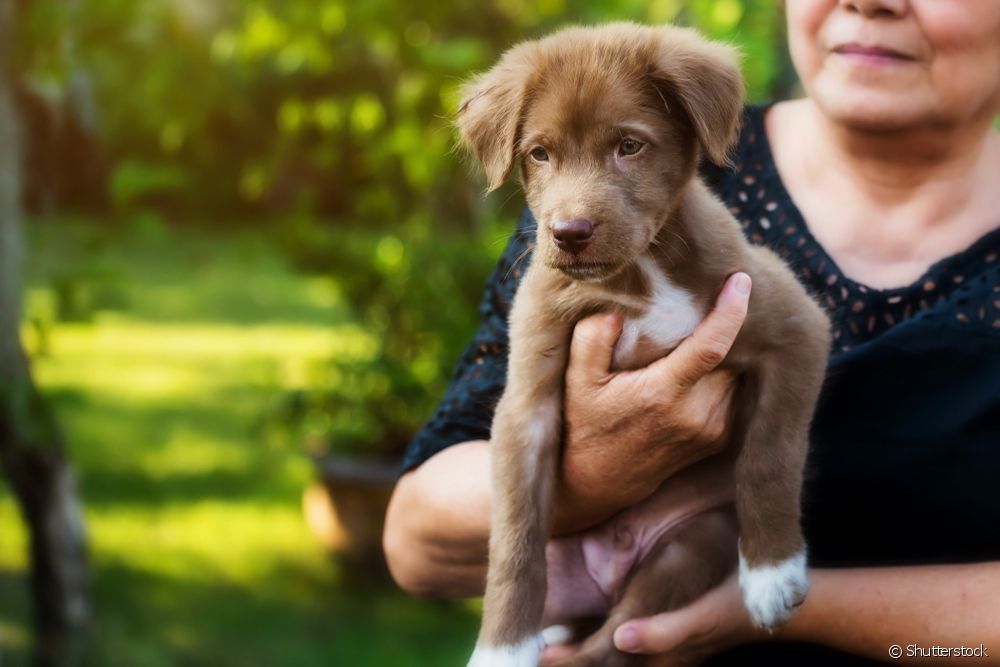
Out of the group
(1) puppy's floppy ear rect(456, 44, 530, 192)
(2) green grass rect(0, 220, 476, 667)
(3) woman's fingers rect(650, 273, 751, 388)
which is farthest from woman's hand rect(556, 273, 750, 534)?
(2) green grass rect(0, 220, 476, 667)

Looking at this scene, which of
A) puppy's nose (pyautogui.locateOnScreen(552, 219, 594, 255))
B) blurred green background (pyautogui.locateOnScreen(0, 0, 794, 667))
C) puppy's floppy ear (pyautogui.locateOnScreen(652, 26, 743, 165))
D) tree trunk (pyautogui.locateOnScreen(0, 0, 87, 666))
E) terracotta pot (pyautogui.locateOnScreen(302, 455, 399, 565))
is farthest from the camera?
terracotta pot (pyautogui.locateOnScreen(302, 455, 399, 565))

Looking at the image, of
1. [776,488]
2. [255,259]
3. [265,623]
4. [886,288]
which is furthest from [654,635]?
[255,259]

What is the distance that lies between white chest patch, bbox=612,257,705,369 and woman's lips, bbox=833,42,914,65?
0.69m

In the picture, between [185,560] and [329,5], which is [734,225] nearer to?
[329,5]

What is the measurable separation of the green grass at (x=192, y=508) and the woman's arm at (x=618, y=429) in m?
2.43

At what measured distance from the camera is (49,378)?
8898 millimetres

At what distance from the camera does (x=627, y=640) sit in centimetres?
245

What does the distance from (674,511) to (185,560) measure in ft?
15.5

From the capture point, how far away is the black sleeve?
2.89m

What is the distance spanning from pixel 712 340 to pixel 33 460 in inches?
147

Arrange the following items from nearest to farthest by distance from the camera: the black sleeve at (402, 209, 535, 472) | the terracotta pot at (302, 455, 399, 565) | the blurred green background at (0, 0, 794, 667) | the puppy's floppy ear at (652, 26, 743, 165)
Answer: the puppy's floppy ear at (652, 26, 743, 165) → the black sleeve at (402, 209, 535, 472) → the blurred green background at (0, 0, 794, 667) → the terracotta pot at (302, 455, 399, 565)

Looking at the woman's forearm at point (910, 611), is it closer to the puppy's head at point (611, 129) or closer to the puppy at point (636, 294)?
the puppy at point (636, 294)

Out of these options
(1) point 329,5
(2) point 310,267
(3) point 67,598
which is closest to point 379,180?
(2) point 310,267

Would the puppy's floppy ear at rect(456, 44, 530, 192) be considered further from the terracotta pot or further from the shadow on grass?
the terracotta pot
